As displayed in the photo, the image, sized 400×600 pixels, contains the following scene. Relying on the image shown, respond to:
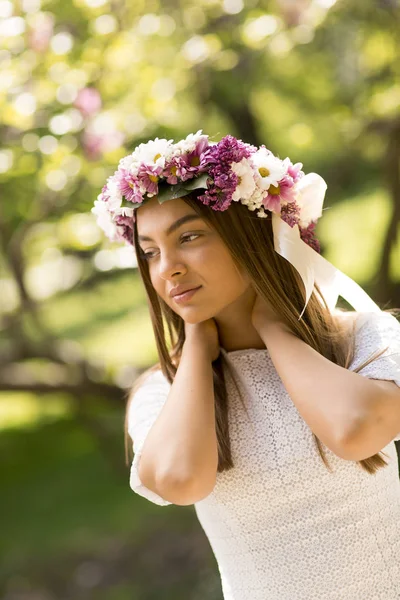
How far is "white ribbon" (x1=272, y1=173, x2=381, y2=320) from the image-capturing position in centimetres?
201

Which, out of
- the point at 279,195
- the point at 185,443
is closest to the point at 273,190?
the point at 279,195

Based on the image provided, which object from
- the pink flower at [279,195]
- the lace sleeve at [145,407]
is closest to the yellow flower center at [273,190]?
the pink flower at [279,195]

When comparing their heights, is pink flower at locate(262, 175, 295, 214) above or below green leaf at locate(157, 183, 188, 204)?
below

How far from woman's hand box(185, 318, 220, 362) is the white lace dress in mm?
188

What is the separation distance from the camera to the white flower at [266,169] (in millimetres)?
1979

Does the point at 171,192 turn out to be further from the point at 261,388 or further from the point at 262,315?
the point at 261,388

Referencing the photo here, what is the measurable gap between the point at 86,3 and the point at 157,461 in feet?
8.32

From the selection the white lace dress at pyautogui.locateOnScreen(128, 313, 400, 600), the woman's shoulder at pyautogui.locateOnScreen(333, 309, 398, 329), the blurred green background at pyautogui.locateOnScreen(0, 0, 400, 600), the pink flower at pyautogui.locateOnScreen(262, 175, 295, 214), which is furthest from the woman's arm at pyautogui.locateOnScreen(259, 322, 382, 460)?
the blurred green background at pyautogui.locateOnScreen(0, 0, 400, 600)

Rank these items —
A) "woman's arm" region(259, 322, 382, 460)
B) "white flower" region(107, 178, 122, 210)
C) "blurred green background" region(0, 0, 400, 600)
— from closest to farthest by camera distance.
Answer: "woman's arm" region(259, 322, 382, 460) < "white flower" region(107, 178, 122, 210) < "blurred green background" region(0, 0, 400, 600)

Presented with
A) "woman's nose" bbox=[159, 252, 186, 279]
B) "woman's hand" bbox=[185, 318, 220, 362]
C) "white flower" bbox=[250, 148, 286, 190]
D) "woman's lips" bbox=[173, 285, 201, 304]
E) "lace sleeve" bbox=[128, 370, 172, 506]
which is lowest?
"lace sleeve" bbox=[128, 370, 172, 506]

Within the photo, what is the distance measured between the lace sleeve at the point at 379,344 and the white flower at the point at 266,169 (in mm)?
423

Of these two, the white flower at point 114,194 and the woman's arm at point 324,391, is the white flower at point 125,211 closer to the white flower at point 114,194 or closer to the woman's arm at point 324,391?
the white flower at point 114,194

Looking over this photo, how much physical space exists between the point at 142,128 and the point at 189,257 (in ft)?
6.86

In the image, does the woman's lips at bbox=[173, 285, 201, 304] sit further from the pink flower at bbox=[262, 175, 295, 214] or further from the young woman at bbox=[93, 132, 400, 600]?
the pink flower at bbox=[262, 175, 295, 214]
